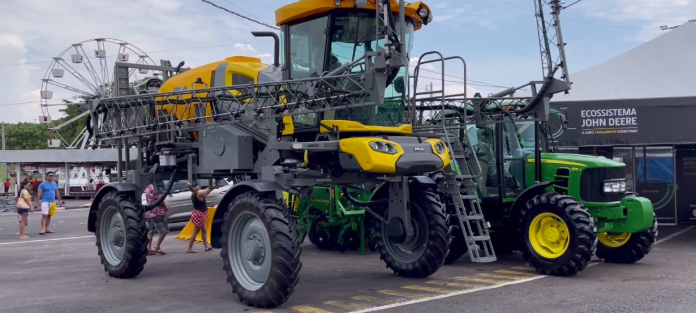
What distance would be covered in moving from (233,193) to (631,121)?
10300 millimetres

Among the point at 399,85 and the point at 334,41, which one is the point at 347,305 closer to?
the point at 399,85

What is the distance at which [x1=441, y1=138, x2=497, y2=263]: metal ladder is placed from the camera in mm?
9133

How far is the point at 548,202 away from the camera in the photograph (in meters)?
9.72

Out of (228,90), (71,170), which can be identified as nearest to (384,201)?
(228,90)

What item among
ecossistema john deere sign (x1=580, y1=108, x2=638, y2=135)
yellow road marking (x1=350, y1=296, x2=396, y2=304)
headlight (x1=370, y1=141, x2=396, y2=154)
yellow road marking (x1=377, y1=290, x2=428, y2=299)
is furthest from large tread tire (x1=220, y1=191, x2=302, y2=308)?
ecossistema john deere sign (x1=580, y1=108, x2=638, y2=135)

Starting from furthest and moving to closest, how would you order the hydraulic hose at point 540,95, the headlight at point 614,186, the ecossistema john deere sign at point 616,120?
1. the ecossistema john deere sign at point 616,120
2. the hydraulic hose at point 540,95
3. the headlight at point 614,186

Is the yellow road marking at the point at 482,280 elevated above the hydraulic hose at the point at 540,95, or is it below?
below

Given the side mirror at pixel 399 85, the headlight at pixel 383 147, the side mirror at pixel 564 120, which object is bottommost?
the headlight at pixel 383 147

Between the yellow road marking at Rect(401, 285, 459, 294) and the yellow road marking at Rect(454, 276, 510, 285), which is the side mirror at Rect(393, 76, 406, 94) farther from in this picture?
the yellow road marking at Rect(454, 276, 510, 285)

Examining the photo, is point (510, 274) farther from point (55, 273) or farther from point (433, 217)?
A: point (55, 273)

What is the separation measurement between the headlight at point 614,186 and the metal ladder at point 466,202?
2.12 metres

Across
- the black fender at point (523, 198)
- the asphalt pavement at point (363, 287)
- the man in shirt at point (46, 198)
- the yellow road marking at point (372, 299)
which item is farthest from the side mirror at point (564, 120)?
the man in shirt at point (46, 198)

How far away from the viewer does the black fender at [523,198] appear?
10125mm

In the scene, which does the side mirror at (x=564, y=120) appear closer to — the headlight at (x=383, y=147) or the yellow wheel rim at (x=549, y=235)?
the yellow wheel rim at (x=549, y=235)
